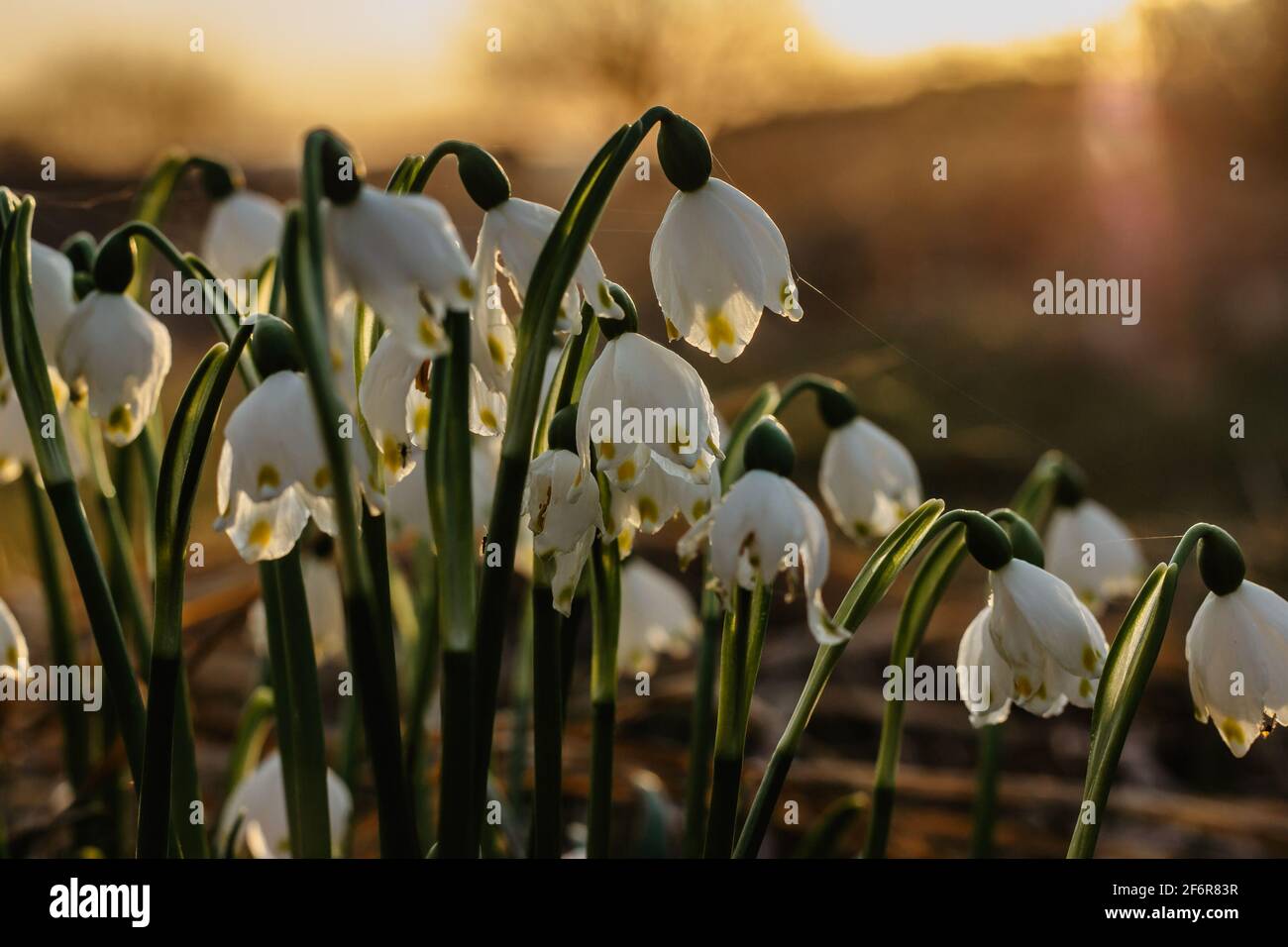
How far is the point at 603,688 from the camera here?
0.78m

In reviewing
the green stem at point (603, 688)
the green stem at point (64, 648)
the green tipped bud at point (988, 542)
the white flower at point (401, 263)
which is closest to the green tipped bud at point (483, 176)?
the white flower at point (401, 263)

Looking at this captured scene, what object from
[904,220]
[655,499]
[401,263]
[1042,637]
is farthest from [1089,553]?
[904,220]

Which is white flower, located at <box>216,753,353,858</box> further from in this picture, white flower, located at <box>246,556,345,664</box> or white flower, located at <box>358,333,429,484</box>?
white flower, located at <box>358,333,429,484</box>

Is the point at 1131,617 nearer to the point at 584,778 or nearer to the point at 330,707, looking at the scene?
the point at 584,778

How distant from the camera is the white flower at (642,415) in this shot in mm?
649

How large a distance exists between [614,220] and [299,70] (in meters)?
0.84

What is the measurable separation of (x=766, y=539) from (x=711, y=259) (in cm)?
16

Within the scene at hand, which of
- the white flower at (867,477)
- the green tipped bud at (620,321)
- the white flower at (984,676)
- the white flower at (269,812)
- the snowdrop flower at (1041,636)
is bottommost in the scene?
the white flower at (269,812)

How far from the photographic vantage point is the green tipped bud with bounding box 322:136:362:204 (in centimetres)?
53

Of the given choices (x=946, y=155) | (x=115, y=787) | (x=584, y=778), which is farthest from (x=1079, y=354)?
(x=115, y=787)

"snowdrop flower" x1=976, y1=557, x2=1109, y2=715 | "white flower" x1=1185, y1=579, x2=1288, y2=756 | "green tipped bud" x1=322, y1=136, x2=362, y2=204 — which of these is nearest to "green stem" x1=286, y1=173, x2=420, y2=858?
"green tipped bud" x1=322, y1=136, x2=362, y2=204

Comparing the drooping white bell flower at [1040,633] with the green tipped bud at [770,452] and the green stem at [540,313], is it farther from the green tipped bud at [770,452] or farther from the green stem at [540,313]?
the green stem at [540,313]

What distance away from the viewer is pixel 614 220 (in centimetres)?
94

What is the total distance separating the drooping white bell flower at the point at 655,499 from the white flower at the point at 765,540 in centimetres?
3
